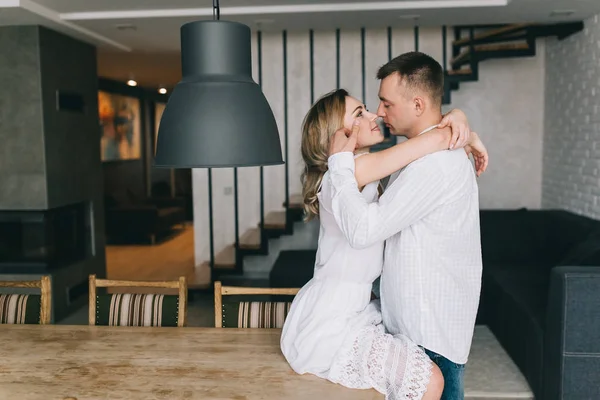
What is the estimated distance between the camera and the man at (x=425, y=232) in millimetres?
1536

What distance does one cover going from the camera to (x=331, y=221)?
168 cm

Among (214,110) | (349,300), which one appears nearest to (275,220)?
(349,300)

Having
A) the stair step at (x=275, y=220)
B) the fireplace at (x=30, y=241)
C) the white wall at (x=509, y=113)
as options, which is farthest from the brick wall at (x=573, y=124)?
the fireplace at (x=30, y=241)

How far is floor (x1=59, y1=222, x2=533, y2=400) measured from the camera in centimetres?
329

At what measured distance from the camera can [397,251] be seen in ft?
5.32

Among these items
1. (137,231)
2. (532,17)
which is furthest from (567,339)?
(137,231)

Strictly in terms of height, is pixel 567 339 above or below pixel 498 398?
above

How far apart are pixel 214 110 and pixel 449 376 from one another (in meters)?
0.94

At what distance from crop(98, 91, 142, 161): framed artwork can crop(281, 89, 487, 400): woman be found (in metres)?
7.81

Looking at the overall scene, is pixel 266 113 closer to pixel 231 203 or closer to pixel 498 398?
pixel 498 398

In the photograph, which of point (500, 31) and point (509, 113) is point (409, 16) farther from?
point (509, 113)

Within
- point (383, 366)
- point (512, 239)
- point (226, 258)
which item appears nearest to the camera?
point (383, 366)

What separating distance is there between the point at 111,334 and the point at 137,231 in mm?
6822

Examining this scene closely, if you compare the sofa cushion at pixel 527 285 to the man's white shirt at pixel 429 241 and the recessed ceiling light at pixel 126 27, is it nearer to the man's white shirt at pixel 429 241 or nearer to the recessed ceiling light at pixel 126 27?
the man's white shirt at pixel 429 241
